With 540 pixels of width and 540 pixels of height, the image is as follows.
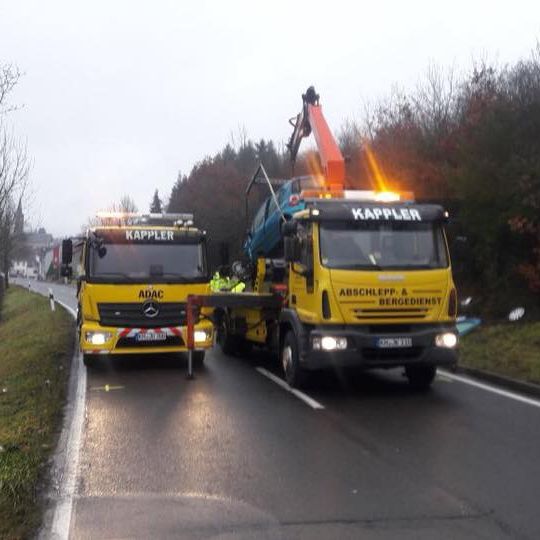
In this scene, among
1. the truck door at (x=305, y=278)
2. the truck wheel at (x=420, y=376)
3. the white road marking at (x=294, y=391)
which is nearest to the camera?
the white road marking at (x=294, y=391)

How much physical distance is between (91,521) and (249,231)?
1128cm

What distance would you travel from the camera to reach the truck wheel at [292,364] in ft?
36.1

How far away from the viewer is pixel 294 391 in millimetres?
11117

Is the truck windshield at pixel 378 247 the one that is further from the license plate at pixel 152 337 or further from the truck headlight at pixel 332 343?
the license plate at pixel 152 337

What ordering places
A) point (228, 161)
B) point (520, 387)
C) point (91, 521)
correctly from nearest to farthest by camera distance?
point (91, 521), point (520, 387), point (228, 161)

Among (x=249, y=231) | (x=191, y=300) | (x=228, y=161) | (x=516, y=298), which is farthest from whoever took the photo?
(x=228, y=161)

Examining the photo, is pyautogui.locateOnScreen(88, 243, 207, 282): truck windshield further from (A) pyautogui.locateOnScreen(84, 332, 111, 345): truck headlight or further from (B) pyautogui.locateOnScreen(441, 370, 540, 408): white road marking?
(B) pyautogui.locateOnScreen(441, 370, 540, 408): white road marking

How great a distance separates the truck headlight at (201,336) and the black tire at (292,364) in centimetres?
226

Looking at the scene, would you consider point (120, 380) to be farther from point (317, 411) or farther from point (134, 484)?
point (134, 484)

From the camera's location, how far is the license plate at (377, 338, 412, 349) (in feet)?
34.1

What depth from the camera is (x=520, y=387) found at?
11.1 meters

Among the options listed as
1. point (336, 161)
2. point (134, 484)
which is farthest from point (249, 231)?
point (134, 484)

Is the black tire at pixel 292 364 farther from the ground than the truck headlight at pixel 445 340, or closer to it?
closer to it

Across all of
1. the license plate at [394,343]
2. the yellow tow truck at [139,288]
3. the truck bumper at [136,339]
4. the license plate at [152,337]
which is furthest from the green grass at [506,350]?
the license plate at [152,337]
